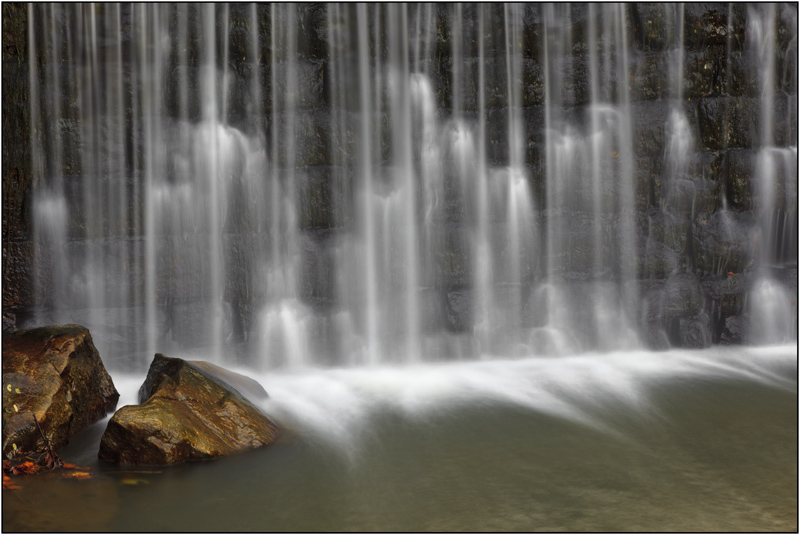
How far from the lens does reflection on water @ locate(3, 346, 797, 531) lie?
4.57 m

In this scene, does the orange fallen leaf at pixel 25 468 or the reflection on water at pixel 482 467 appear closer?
the reflection on water at pixel 482 467

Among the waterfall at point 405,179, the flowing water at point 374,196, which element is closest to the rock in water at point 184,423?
the flowing water at point 374,196

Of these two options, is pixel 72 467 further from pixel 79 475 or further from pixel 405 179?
pixel 405 179

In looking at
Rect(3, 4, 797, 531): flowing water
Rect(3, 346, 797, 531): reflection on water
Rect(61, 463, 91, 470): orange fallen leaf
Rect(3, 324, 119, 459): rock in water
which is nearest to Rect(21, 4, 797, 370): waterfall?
Rect(3, 4, 797, 531): flowing water

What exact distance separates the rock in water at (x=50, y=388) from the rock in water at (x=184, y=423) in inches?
20.2

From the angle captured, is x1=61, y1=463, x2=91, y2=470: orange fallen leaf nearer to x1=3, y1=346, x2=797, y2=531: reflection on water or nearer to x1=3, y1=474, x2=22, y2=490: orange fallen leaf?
x1=3, y1=346, x2=797, y2=531: reflection on water

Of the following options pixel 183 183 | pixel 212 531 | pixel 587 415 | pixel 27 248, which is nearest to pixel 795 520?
pixel 587 415

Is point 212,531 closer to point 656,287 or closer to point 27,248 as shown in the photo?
point 27,248

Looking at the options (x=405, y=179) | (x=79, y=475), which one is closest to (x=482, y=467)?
(x=79, y=475)

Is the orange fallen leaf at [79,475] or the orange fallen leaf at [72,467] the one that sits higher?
the orange fallen leaf at [72,467]

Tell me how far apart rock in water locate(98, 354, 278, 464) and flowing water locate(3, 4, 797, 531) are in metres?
1.74

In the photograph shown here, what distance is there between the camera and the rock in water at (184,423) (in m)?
5.43

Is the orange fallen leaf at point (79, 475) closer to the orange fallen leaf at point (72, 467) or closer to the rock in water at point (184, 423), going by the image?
the orange fallen leaf at point (72, 467)

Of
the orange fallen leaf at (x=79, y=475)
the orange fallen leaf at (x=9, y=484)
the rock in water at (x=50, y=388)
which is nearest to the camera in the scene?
the orange fallen leaf at (x=9, y=484)
